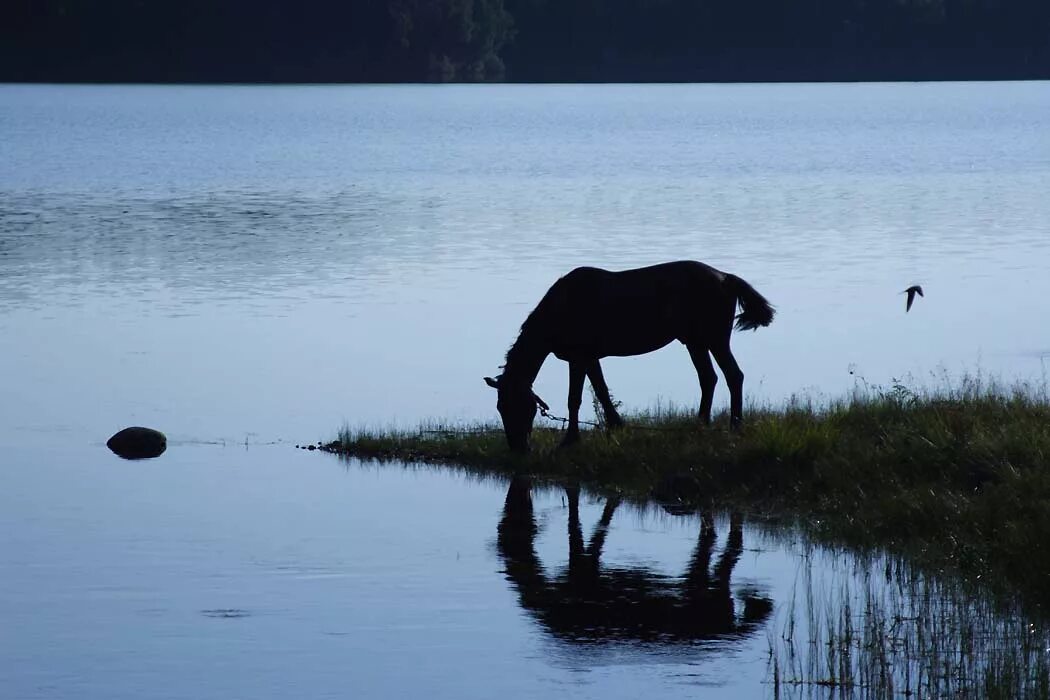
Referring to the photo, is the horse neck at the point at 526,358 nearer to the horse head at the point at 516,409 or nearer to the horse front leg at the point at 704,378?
the horse head at the point at 516,409

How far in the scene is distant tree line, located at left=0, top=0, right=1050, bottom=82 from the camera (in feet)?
467

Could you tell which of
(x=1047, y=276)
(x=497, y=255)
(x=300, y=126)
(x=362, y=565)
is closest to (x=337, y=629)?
(x=362, y=565)

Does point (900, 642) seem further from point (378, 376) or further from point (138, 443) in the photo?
point (378, 376)

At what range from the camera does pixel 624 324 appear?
61.3 ft

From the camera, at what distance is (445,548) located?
1555 centimetres

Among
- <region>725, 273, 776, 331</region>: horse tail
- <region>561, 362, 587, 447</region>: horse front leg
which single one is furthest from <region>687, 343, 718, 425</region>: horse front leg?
<region>561, 362, 587, 447</region>: horse front leg

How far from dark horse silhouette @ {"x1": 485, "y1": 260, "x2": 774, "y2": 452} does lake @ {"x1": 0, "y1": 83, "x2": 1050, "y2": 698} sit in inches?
49.0

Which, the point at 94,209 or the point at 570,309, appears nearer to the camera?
the point at 570,309

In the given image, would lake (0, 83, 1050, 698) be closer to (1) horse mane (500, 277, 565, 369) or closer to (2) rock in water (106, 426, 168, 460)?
(2) rock in water (106, 426, 168, 460)

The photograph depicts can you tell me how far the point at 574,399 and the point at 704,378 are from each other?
4.28ft

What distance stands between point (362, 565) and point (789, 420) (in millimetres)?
4668

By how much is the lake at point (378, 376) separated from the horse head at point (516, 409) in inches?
28.3

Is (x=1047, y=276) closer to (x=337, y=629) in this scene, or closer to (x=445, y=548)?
(x=445, y=548)

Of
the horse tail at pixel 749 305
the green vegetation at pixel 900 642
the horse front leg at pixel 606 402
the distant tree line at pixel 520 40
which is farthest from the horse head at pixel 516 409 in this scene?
the distant tree line at pixel 520 40
